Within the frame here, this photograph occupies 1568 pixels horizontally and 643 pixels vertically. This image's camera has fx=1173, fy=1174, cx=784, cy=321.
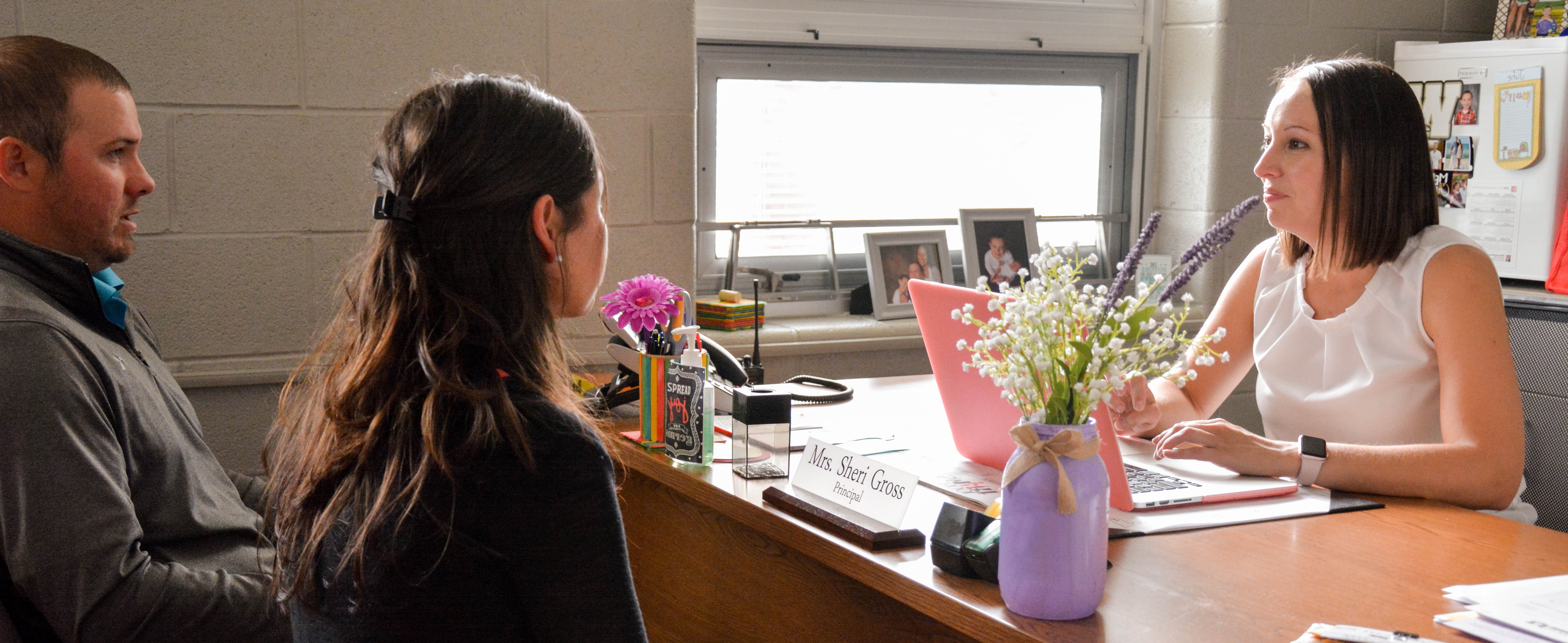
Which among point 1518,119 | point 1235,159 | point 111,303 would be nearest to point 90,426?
point 111,303

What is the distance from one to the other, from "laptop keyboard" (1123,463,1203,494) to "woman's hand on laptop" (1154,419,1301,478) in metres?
0.06

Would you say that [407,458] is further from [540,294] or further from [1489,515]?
[1489,515]

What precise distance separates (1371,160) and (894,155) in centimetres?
163

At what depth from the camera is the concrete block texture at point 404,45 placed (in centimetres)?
238

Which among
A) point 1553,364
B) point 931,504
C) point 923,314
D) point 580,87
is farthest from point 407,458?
point 1553,364

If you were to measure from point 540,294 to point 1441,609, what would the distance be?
2.85 ft

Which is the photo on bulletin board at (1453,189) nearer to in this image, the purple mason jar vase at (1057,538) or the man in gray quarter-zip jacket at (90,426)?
the purple mason jar vase at (1057,538)

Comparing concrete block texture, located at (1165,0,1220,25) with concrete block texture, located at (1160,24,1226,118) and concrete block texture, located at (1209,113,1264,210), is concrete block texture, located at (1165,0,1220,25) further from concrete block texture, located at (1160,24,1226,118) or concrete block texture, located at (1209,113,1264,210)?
concrete block texture, located at (1209,113,1264,210)

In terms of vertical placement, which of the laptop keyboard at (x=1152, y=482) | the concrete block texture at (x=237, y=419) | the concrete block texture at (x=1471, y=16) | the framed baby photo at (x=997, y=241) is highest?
the concrete block texture at (x=1471, y=16)

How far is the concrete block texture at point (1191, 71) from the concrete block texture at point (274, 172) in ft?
7.20

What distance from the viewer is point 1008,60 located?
131 inches

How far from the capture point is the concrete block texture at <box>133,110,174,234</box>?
2279mm

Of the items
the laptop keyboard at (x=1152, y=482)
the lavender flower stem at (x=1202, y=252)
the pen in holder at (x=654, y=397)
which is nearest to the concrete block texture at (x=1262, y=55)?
the laptop keyboard at (x=1152, y=482)

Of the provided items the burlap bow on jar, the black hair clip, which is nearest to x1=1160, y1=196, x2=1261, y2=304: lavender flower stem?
the burlap bow on jar
